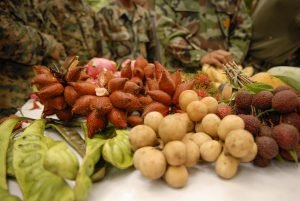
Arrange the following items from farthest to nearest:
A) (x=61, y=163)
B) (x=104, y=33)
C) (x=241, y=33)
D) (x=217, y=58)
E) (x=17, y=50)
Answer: (x=104, y=33), (x=241, y=33), (x=217, y=58), (x=17, y=50), (x=61, y=163)

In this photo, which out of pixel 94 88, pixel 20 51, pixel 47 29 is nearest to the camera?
pixel 94 88

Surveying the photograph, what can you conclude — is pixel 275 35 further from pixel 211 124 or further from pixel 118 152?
pixel 118 152

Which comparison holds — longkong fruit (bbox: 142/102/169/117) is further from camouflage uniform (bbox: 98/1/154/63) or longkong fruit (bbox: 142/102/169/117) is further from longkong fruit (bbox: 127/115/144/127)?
camouflage uniform (bbox: 98/1/154/63)

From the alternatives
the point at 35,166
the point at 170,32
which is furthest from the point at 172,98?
the point at 170,32

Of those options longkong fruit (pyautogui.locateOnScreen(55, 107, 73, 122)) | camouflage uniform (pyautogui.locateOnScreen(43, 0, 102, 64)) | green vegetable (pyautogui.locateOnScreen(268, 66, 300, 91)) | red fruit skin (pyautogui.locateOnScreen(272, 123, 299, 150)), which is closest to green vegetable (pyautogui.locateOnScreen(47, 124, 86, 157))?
longkong fruit (pyautogui.locateOnScreen(55, 107, 73, 122))

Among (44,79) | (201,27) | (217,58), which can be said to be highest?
(44,79)

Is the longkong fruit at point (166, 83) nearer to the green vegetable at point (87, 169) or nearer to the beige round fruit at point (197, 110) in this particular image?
the beige round fruit at point (197, 110)

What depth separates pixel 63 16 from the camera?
1.97m

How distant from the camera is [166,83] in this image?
31.0 inches

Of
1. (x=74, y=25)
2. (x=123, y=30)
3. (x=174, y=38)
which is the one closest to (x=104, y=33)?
(x=123, y=30)

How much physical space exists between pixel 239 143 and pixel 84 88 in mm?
429

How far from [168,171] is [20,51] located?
3.76 feet

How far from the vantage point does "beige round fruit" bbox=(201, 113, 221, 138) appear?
0.67 metres

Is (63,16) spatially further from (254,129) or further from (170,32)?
(254,129)
